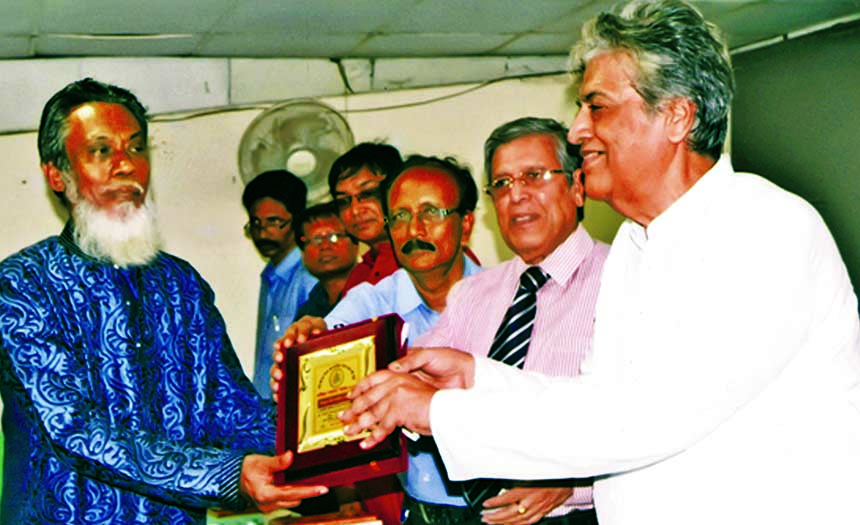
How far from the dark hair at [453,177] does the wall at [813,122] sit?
1.51m

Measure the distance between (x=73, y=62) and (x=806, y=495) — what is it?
3.66 meters

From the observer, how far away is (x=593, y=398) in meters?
2.05

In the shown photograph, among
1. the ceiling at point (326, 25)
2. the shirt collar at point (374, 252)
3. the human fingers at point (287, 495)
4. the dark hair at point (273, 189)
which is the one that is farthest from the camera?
the dark hair at point (273, 189)

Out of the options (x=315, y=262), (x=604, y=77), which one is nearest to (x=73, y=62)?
(x=315, y=262)

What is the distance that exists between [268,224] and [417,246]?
32.7 inches

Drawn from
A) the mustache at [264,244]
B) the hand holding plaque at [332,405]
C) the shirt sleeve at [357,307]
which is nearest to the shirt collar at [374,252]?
the shirt sleeve at [357,307]

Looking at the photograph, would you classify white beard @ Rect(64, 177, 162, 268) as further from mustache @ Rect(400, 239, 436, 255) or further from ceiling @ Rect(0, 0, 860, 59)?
mustache @ Rect(400, 239, 436, 255)

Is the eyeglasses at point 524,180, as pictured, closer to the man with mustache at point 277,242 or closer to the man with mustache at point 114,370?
the man with mustache at point 114,370

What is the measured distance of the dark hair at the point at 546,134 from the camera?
3536mm

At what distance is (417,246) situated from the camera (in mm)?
4320

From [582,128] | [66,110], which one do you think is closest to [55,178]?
[66,110]

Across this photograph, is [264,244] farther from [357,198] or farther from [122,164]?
[122,164]

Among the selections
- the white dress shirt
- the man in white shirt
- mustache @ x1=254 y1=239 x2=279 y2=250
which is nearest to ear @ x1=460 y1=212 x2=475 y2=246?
mustache @ x1=254 y1=239 x2=279 y2=250

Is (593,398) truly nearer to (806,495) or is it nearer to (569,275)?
(806,495)
